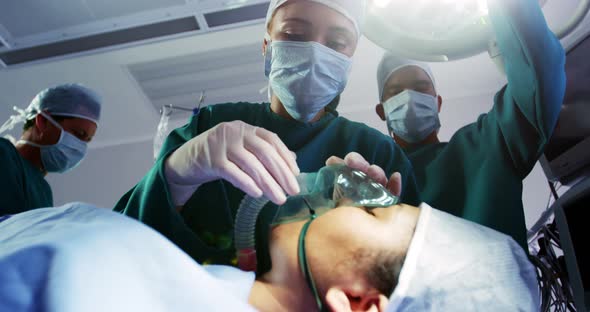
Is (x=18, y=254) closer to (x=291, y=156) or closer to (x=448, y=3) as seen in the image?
(x=291, y=156)

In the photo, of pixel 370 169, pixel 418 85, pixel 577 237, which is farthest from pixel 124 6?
pixel 577 237

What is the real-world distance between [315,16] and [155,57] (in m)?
1.77

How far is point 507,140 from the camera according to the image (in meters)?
1.27

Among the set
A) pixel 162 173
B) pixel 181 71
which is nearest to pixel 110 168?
pixel 181 71

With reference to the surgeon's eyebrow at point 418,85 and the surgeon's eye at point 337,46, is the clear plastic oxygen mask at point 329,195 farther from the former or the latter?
the surgeon's eyebrow at point 418,85

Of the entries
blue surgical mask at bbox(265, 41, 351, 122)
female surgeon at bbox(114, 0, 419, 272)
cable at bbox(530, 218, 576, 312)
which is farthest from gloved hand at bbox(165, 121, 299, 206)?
cable at bbox(530, 218, 576, 312)

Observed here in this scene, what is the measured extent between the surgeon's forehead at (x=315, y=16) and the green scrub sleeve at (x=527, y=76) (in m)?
0.40

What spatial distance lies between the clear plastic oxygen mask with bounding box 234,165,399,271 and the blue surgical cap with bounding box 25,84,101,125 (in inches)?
65.3

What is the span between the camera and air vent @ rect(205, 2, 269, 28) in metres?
2.41

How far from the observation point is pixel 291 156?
0.93 meters

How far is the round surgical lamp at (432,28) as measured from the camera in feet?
3.93

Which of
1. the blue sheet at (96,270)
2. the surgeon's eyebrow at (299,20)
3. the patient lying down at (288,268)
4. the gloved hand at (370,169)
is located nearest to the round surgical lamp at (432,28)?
the surgeon's eyebrow at (299,20)

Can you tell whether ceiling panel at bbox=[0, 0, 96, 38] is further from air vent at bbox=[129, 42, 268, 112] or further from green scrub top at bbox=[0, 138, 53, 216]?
green scrub top at bbox=[0, 138, 53, 216]

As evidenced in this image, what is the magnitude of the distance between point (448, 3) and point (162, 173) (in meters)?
0.90
